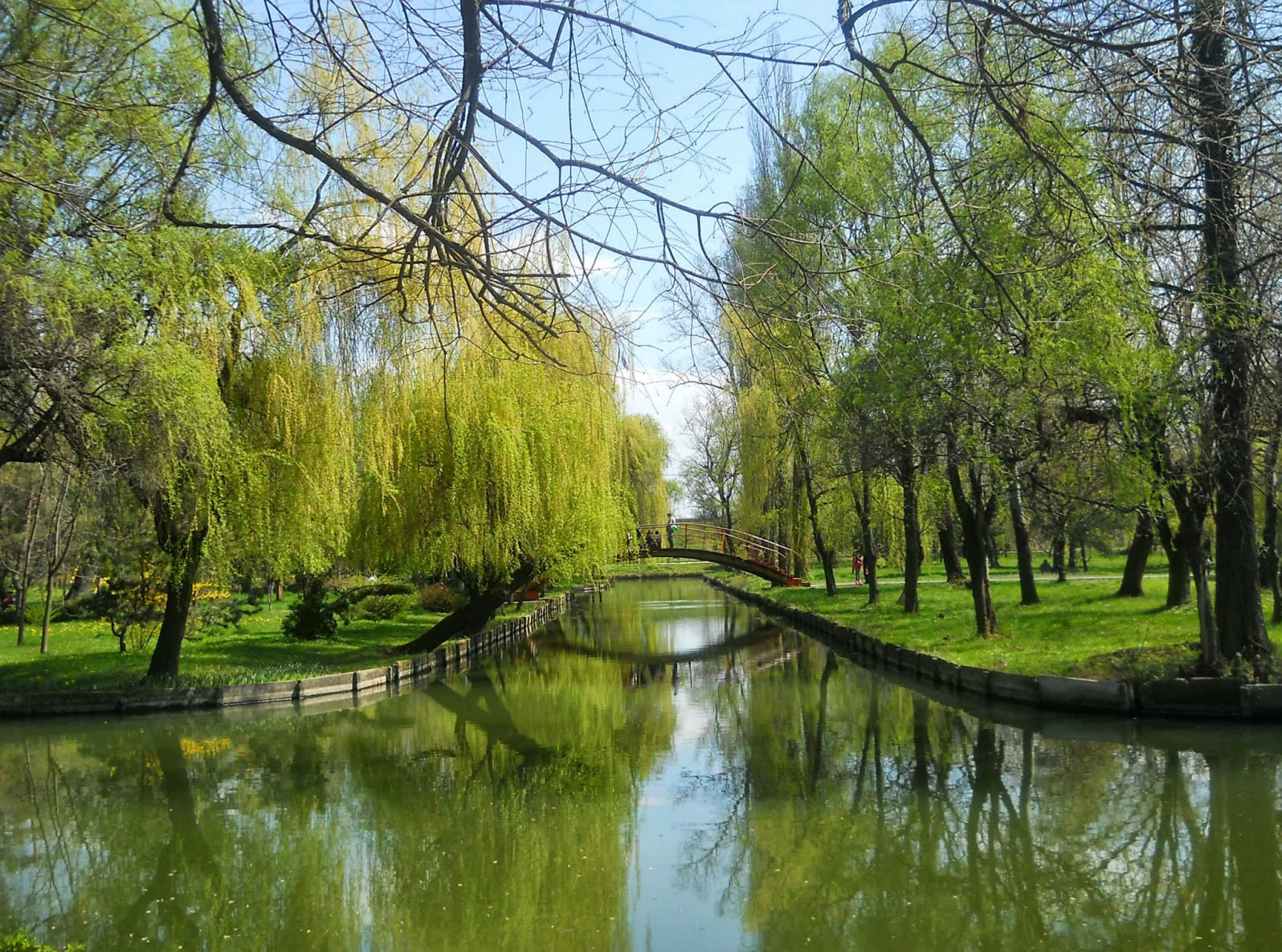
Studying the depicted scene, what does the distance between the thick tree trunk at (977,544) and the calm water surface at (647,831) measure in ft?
11.2

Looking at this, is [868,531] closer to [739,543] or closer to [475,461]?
[475,461]

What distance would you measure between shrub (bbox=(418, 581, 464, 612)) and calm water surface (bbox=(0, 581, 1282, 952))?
14108 millimetres

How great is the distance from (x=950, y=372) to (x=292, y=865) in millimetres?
9892

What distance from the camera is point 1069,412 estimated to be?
11.7 meters

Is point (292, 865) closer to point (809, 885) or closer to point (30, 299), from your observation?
point (809, 885)

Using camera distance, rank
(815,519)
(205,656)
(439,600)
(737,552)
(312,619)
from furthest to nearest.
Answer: (737,552)
(439,600)
(815,519)
(312,619)
(205,656)

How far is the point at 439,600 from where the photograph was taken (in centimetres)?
2727

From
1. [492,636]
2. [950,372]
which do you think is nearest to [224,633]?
[492,636]

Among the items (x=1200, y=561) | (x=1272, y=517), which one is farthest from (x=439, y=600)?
(x=1200, y=561)

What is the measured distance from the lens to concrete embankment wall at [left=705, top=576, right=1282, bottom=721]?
405 inches

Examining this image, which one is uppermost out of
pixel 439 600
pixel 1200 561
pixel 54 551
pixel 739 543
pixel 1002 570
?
pixel 54 551

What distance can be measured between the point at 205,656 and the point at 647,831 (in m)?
11.5

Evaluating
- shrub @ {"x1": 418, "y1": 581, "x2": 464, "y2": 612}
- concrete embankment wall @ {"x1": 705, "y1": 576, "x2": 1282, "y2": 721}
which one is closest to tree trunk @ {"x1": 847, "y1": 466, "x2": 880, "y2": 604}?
concrete embankment wall @ {"x1": 705, "y1": 576, "x2": 1282, "y2": 721}

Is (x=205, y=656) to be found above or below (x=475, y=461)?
below
